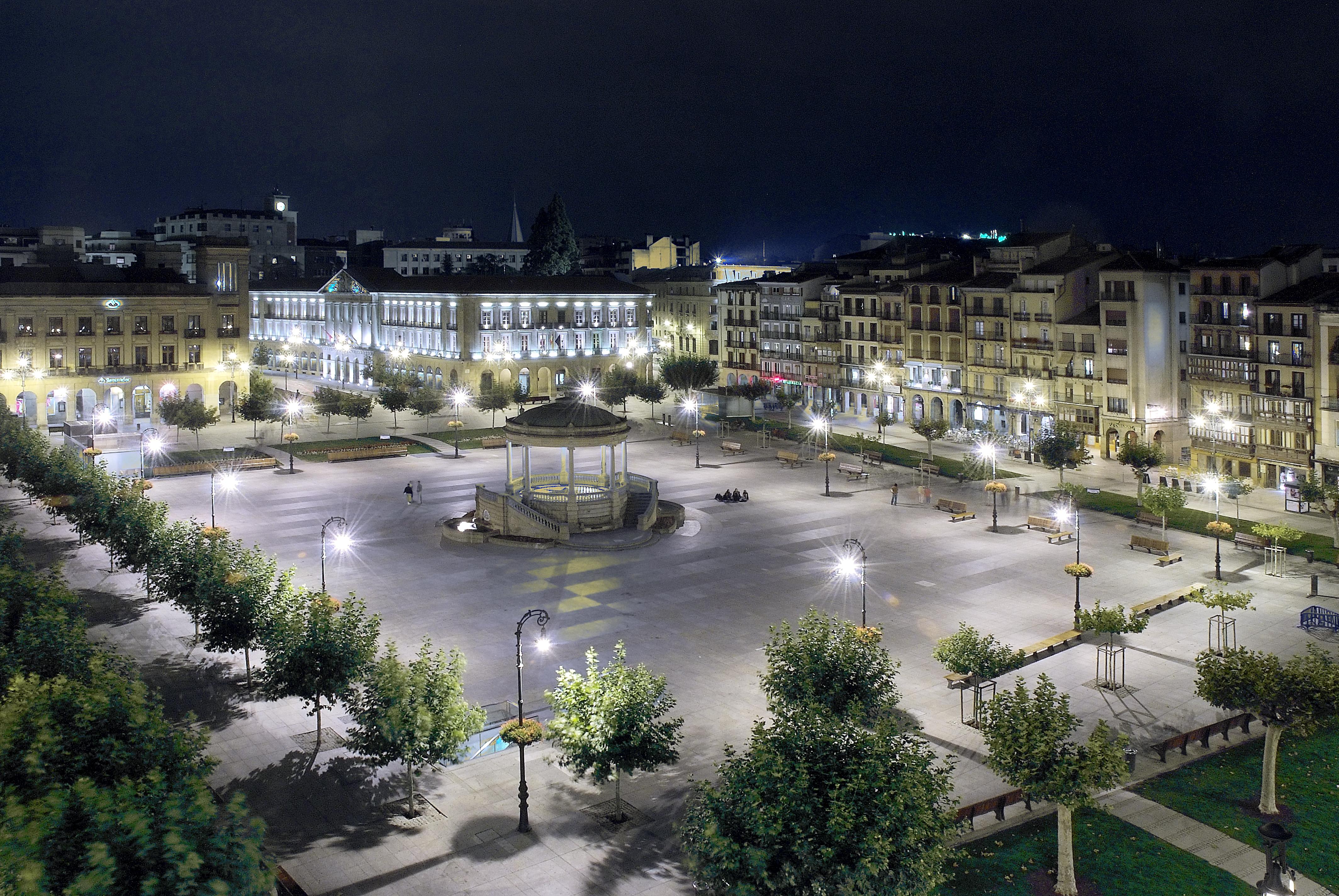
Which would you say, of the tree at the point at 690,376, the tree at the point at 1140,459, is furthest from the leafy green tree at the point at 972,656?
the tree at the point at 690,376

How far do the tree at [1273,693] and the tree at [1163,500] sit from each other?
2390cm

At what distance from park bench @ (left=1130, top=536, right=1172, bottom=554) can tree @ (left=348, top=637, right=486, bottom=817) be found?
33.5 metres

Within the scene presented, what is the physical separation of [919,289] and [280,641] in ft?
240

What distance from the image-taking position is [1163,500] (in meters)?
50.4

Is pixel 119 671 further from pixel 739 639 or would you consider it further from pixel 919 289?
pixel 919 289

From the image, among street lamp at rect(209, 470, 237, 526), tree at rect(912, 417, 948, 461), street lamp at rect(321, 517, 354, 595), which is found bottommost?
street lamp at rect(321, 517, 354, 595)

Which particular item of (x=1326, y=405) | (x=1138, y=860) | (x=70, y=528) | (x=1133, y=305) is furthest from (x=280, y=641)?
(x=1133, y=305)

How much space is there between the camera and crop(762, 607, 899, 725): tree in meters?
26.4

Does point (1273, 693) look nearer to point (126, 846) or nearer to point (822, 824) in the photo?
point (822, 824)

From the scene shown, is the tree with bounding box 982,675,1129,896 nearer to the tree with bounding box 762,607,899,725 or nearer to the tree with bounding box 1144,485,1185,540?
the tree with bounding box 762,607,899,725

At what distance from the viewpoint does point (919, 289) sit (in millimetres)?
92875

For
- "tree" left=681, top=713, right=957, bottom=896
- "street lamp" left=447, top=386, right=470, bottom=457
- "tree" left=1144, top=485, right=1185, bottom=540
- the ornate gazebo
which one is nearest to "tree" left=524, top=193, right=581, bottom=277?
"street lamp" left=447, top=386, right=470, bottom=457

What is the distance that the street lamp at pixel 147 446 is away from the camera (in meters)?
66.8

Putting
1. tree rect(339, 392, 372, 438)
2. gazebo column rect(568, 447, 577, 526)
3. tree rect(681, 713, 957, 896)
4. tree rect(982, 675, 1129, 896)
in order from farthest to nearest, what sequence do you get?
tree rect(339, 392, 372, 438), gazebo column rect(568, 447, 577, 526), tree rect(982, 675, 1129, 896), tree rect(681, 713, 957, 896)
